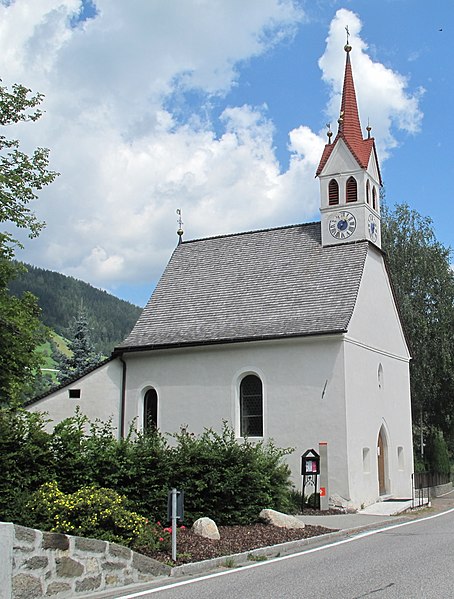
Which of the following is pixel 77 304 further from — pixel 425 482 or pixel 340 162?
pixel 340 162

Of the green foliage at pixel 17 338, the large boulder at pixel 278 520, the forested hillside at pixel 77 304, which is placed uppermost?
the forested hillside at pixel 77 304

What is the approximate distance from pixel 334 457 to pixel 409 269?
18790 millimetres

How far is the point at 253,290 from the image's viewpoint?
27.6 metres

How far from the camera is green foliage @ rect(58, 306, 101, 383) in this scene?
150 ft

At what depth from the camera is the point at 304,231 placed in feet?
96.3

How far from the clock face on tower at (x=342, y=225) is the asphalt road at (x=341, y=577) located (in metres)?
14.9

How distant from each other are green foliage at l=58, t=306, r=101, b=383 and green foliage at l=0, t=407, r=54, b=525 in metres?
30.0

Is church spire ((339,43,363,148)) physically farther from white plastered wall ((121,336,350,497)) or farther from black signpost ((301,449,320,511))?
black signpost ((301,449,320,511))

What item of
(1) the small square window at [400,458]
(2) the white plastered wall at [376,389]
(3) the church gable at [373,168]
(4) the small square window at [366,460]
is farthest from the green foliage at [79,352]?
(4) the small square window at [366,460]

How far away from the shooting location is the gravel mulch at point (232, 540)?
1157 centimetres

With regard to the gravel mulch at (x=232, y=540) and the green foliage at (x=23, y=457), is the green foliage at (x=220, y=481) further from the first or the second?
the green foliage at (x=23, y=457)

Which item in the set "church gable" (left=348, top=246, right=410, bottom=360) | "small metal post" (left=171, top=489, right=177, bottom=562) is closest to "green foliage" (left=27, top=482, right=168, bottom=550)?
"small metal post" (left=171, top=489, right=177, bottom=562)

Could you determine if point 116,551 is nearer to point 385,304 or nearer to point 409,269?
point 385,304

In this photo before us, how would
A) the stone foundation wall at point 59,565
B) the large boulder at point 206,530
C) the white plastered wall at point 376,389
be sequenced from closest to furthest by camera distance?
the stone foundation wall at point 59,565, the large boulder at point 206,530, the white plastered wall at point 376,389
